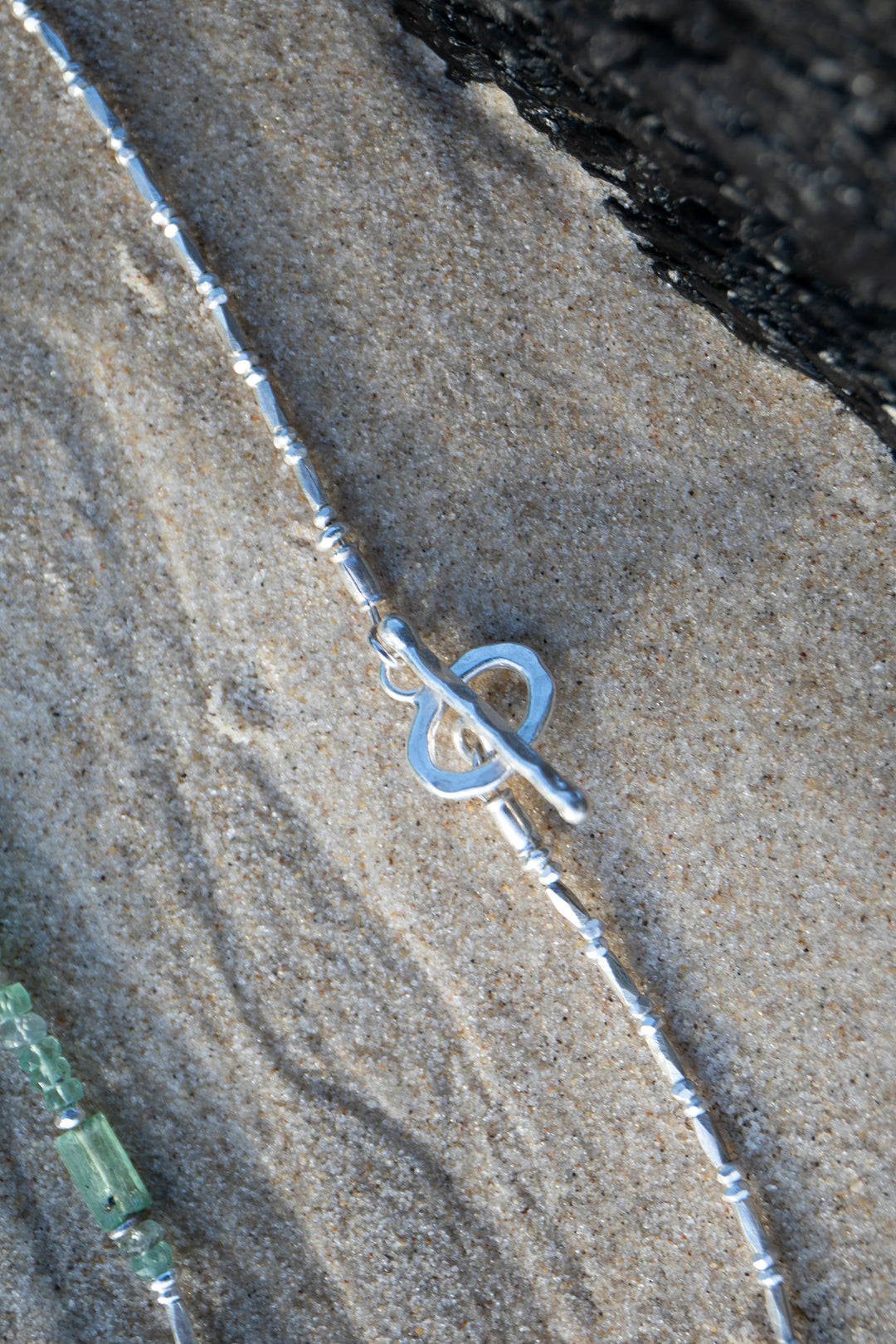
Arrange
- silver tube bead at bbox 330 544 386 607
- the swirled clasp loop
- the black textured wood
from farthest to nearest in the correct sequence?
1. silver tube bead at bbox 330 544 386 607
2. the swirled clasp loop
3. the black textured wood

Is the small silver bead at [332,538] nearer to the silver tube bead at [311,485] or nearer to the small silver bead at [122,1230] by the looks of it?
the silver tube bead at [311,485]

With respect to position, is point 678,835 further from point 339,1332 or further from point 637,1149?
point 339,1332

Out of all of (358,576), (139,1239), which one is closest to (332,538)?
(358,576)

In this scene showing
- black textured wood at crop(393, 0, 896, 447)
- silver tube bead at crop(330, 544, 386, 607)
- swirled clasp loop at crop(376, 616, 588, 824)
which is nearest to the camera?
black textured wood at crop(393, 0, 896, 447)

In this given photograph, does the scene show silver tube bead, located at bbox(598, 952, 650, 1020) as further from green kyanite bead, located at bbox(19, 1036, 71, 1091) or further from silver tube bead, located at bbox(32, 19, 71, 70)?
silver tube bead, located at bbox(32, 19, 71, 70)

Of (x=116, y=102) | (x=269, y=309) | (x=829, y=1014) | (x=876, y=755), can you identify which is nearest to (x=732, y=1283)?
(x=829, y=1014)

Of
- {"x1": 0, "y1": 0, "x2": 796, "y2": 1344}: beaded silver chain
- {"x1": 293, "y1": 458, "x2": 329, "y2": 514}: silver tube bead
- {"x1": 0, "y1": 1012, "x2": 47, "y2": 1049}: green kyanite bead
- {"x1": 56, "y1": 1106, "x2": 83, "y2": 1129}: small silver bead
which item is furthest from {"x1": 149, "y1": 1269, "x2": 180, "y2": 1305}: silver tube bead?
{"x1": 293, "y1": 458, "x2": 329, "y2": 514}: silver tube bead

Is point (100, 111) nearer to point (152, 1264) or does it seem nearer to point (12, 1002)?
point (12, 1002)
